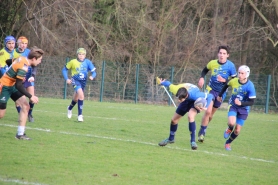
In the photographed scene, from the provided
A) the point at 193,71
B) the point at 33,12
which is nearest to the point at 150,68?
the point at 193,71

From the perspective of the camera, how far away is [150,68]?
96.8 feet

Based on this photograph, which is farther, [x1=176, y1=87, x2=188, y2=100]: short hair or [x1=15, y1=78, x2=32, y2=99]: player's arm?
[x1=176, y1=87, x2=188, y2=100]: short hair

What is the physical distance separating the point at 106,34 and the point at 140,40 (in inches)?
82.4

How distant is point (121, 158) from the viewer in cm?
879

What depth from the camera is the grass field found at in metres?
7.26

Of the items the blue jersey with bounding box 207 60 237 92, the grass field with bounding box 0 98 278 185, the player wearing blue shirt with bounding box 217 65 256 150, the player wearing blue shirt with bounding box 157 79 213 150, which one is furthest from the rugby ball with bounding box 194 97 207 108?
the blue jersey with bounding box 207 60 237 92

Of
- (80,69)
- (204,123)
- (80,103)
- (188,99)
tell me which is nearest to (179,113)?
(188,99)

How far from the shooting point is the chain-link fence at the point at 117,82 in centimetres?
2903

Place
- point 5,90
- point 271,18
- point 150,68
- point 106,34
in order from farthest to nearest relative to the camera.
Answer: point 271,18 → point 106,34 → point 150,68 → point 5,90

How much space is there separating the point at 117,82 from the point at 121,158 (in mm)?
20902

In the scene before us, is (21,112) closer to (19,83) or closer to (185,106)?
(19,83)

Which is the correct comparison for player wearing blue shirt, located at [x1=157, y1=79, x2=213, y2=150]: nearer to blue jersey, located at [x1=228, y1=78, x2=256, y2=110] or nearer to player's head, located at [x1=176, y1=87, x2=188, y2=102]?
player's head, located at [x1=176, y1=87, x2=188, y2=102]

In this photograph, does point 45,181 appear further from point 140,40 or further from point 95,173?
point 140,40

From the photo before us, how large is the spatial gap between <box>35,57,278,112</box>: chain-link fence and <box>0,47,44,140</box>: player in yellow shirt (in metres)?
18.8
